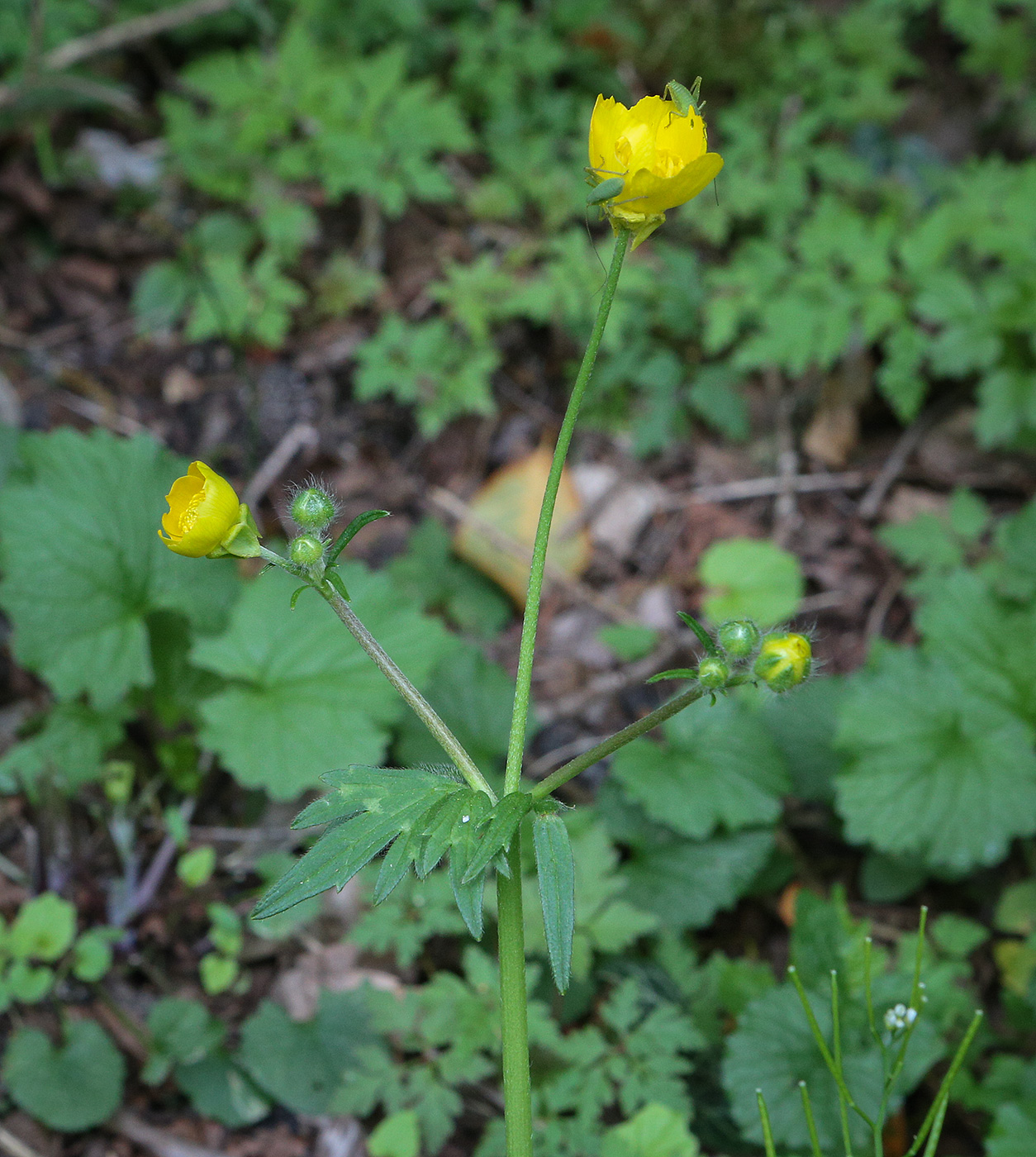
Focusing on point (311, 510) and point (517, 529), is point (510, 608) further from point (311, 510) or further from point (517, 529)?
point (311, 510)

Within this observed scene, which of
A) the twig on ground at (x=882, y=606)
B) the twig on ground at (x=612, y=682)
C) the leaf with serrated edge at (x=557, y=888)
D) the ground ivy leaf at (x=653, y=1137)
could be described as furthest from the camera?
the twig on ground at (x=882, y=606)

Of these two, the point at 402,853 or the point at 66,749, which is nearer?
the point at 402,853

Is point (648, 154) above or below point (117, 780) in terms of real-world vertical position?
below

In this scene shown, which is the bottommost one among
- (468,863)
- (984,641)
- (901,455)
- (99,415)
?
(468,863)

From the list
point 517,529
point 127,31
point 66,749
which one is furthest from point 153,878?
point 127,31

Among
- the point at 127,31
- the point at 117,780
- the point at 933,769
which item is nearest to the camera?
the point at 933,769

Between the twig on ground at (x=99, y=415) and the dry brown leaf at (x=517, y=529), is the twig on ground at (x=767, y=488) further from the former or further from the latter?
the twig on ground at (x=99, y=415)

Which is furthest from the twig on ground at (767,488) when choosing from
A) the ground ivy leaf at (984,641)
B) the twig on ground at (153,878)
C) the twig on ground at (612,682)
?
the twig on ground at (153,878)

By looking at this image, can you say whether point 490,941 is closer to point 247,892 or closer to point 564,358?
point 247,892
